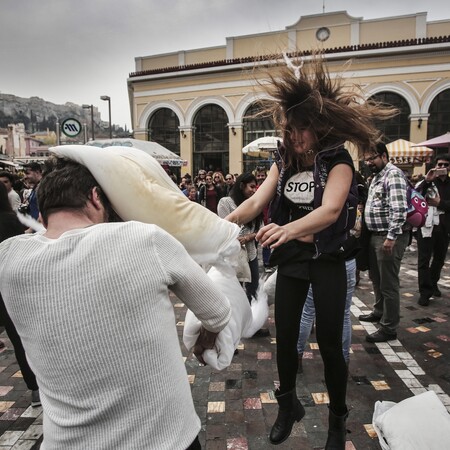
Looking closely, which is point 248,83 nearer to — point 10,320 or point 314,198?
point 10,320

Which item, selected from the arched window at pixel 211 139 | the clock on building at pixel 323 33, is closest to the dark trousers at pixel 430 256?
the arched window at pixel 211 139

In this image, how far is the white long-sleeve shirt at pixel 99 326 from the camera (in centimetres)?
100

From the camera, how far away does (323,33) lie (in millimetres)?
20469

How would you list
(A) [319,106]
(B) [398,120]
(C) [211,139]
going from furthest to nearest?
1. (C) [211,139]
2. (B) [398,120]
3. (A) [319,106]

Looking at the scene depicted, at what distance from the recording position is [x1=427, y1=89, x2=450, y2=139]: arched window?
18.4 meters

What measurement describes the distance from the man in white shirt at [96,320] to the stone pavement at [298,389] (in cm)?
157

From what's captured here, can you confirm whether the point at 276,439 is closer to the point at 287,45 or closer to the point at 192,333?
the point at 192,333

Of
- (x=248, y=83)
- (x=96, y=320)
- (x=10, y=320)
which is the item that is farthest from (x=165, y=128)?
(x=96, y=320)

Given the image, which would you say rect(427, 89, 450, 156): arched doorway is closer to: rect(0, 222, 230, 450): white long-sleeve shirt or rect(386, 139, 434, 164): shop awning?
rect(386, 139, 434, 164): shop awning

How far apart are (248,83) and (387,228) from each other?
15750mm

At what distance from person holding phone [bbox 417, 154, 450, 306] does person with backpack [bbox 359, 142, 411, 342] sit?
1.47m

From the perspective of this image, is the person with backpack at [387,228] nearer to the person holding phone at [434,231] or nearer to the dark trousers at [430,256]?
the person holding phone at [434,231]

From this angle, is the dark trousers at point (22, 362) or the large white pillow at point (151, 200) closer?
the large white pillow at point (151, 200)

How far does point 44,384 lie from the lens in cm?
110
